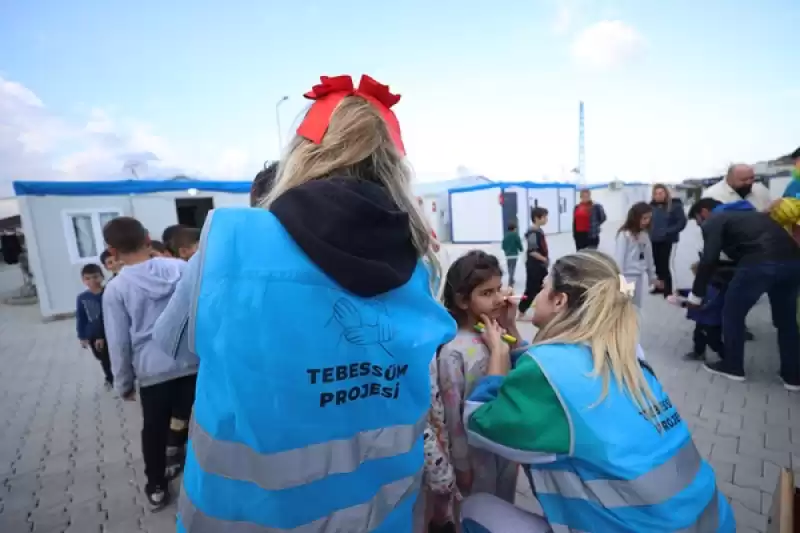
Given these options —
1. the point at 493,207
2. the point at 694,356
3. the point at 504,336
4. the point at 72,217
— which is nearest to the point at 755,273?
the point at 694,356

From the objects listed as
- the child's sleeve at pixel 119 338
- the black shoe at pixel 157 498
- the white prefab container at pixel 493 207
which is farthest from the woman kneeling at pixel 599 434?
the white prefab container at pixel 493 207

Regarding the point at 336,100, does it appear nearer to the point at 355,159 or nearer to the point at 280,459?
the point at 355,159

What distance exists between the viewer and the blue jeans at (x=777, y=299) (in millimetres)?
3643

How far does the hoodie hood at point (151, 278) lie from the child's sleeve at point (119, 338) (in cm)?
12

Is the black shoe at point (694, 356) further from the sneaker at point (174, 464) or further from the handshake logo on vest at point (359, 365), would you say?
the sneaker at point (174, 464)

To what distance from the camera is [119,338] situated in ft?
8.12

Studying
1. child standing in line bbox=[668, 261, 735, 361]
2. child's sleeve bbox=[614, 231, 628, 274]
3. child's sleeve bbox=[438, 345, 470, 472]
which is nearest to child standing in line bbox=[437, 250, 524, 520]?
child's sleeve bbox=[438, 345, 470, 472]

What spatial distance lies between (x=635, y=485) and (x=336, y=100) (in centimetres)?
139

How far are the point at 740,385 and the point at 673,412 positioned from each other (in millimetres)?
3292

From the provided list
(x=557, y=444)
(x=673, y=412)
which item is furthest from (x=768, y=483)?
(x=557, y=444)

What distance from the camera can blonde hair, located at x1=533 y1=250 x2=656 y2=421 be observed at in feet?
4.59

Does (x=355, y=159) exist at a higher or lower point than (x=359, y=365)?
higher

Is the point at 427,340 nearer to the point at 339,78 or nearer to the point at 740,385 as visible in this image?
the point at 339,78

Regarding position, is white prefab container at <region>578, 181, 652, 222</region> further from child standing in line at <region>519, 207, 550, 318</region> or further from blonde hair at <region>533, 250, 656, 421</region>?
blonde hair at <region>533, 250, 656, 421</region>
